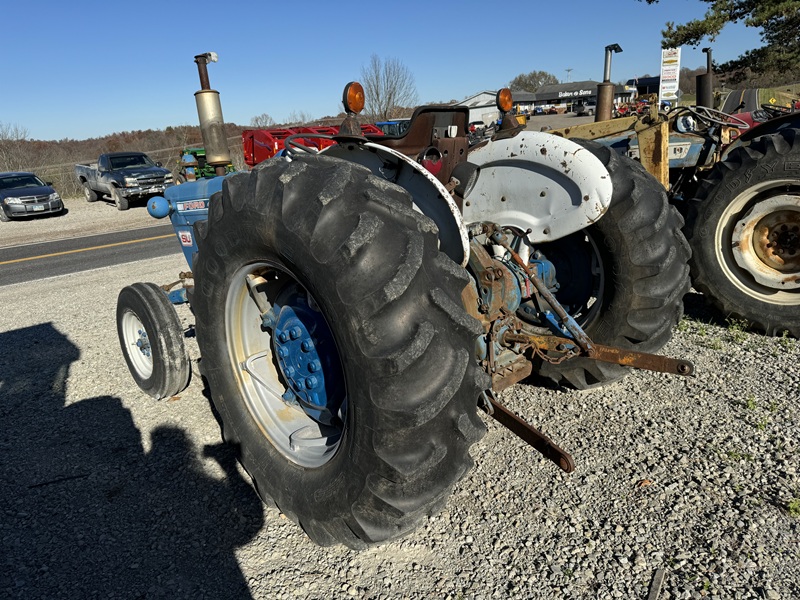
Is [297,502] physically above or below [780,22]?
below

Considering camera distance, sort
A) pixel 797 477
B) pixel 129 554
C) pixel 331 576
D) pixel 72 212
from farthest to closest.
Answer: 1. pixel 72 212
2. pixel 797 477
3. pixel 129 554
4. pixel 331 576

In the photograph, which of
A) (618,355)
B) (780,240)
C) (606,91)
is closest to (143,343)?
(618,355)

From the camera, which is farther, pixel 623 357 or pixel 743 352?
pixel 743 352

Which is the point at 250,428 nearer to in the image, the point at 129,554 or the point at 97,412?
the point at 129,554

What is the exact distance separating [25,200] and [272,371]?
1714cm

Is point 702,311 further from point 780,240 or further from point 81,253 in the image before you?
point 81,253

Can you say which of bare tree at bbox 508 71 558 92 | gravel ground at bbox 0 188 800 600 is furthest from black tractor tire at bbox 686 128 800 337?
bare tree at bbox 508 71 558 92

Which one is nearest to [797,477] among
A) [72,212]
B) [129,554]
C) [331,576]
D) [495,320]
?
[495,320]

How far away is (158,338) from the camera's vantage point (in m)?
3.60

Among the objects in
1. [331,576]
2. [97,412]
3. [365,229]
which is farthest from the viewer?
[97,412]

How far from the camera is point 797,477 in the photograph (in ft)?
8.53

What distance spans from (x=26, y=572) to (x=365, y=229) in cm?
208

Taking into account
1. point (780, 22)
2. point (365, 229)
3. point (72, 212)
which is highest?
point (780, 22)

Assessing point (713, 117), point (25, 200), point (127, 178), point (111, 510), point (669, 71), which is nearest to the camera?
point (111, 510)
